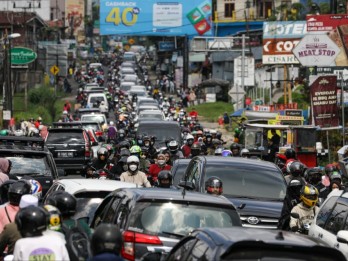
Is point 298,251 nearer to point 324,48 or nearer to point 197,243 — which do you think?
point 197,243

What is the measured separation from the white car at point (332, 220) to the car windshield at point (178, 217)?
5.04 ft

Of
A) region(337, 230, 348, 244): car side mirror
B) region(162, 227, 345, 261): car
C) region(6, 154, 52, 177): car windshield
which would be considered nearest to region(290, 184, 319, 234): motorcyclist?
region(337, 230, 348, 244): car side mirror

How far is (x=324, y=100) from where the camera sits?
33.1 meters

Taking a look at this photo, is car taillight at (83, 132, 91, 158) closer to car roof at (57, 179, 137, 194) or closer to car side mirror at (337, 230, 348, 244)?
car roof at (57, 179, 137, 194)

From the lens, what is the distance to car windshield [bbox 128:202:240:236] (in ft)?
37.8

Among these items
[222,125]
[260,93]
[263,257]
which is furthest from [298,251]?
[260,93]

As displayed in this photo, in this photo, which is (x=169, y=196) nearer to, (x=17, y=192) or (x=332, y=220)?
(x=17, y=192)

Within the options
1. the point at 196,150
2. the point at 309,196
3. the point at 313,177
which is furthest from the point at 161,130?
the point at 309,196

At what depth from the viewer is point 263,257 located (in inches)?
322

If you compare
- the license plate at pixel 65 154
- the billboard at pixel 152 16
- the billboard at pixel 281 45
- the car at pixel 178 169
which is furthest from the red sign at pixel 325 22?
the billboard at pixel 152 16

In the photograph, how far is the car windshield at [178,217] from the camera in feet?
37.8

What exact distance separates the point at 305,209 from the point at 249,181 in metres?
1.86

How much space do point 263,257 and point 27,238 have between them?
2.03m

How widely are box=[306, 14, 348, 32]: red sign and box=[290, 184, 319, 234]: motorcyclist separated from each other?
86.4 feet
